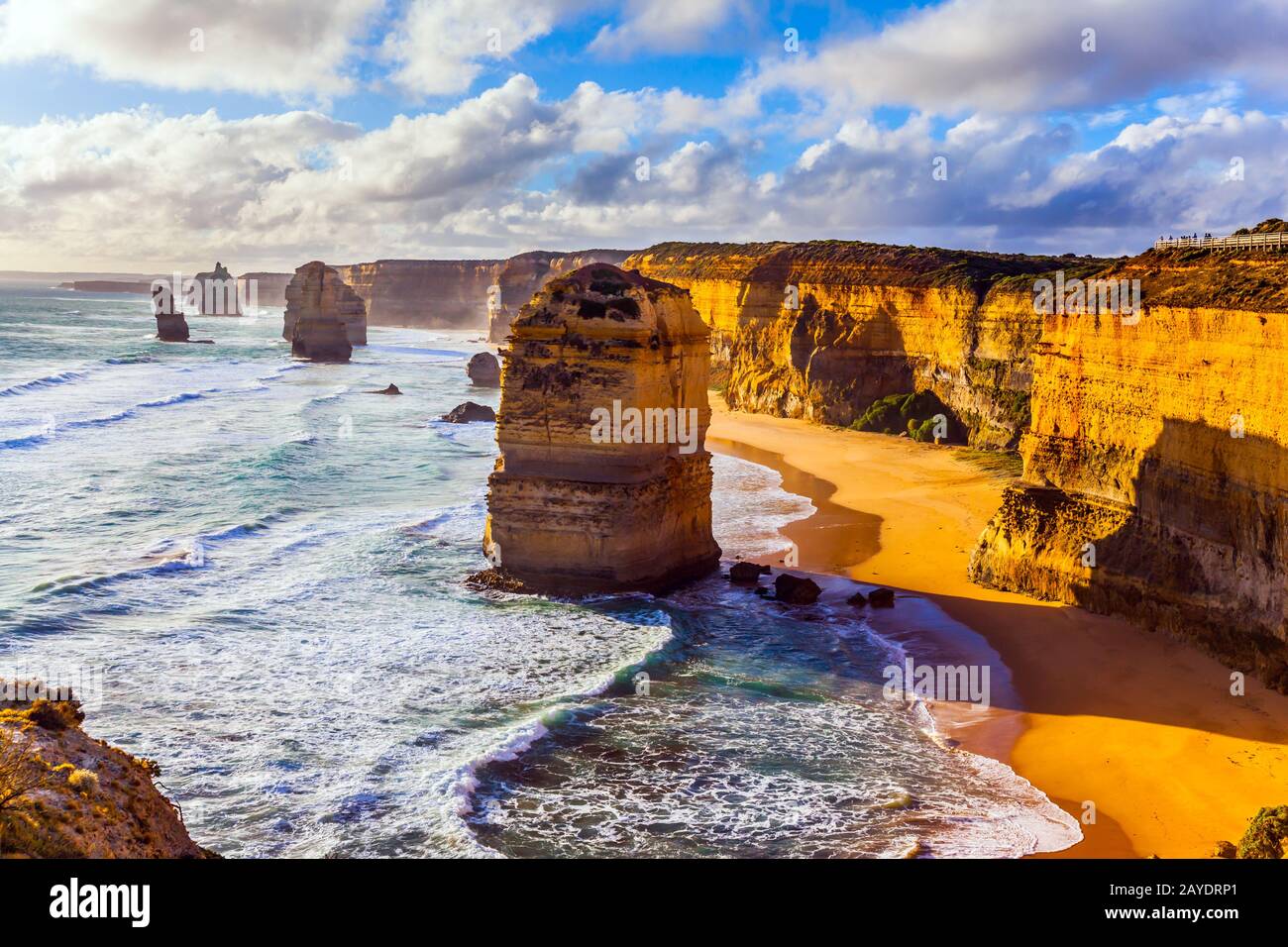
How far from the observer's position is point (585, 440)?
2245 cm

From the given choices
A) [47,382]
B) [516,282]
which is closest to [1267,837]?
[47,382]

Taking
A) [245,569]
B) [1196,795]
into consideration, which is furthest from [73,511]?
[1196,795]

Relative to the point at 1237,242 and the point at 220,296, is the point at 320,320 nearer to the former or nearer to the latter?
the point at 220,296

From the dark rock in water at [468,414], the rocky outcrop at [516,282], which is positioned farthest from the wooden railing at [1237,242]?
the rocky outcrop at [516,282]

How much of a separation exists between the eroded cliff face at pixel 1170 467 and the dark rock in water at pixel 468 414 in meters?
31.3

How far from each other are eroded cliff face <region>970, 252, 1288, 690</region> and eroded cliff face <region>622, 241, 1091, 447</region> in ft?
62.0

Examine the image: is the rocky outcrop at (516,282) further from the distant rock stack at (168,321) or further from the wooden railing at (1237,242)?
the wooden railing at (1237,242)

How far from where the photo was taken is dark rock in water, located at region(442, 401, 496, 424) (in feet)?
166

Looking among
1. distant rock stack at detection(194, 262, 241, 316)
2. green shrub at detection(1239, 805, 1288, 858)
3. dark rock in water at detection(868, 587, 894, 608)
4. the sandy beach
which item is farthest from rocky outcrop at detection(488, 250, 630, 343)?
green shrub at detection(1239, 805, 1288, 858)

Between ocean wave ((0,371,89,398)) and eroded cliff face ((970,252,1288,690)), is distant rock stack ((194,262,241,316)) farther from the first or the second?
eroded cliff face ((970,252,1288,690))

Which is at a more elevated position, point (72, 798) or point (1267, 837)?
point (72, 798)

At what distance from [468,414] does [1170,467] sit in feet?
120

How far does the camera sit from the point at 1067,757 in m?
15.2
